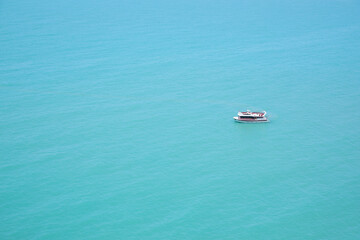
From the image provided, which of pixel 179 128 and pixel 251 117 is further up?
pixel 251 117

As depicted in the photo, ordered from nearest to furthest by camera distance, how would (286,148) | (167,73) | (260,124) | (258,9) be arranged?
(286,148) → (260,124) → (167,73) → (258,9)

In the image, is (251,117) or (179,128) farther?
(251,117)

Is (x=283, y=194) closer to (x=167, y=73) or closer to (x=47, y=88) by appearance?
(x=167, y=73)

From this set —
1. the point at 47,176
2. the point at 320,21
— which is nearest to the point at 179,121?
the point at 47,176

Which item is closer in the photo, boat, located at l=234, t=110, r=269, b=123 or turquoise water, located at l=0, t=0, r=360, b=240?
turquoise water, located at l=0, t=0, r=360, b=240
